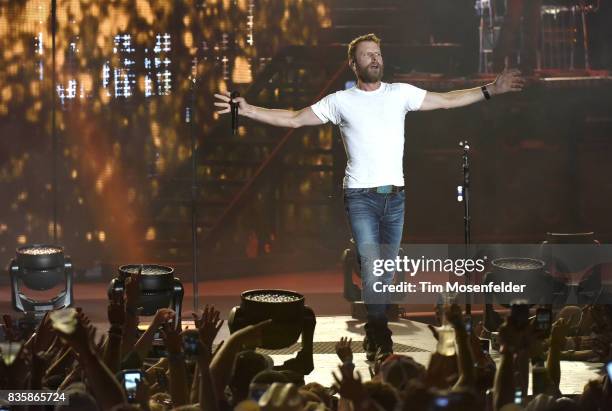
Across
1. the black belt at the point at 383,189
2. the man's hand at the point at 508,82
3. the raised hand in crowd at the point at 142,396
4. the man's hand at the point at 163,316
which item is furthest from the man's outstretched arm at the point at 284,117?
the raised hand in crowd at the point at 142,396

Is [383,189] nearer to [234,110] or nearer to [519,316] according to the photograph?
[234,110]

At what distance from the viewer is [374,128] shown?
497 centimetres

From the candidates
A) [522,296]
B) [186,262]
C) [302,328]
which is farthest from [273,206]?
[302,328]

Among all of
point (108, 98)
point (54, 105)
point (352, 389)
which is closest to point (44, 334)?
point (352, 389)

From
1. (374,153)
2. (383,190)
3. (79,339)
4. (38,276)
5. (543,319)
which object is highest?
(374,153)

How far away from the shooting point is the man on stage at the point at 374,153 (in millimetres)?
4938

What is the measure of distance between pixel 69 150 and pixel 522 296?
4.45 meters

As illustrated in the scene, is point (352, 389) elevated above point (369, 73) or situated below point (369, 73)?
below

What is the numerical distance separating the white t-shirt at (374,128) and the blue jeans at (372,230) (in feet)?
0.21

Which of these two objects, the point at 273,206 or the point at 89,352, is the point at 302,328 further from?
the point at 273,206

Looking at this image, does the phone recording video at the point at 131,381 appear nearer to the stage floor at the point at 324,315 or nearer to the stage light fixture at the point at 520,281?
the stage floor at the point at 324,315

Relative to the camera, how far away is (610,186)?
348 inches

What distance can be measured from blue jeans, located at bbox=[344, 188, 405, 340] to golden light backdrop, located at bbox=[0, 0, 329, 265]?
13.2ft

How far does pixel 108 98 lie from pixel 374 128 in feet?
13.6
